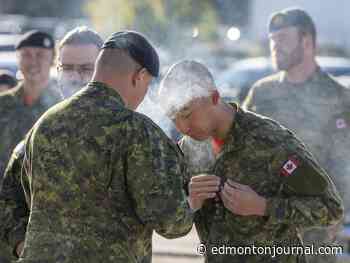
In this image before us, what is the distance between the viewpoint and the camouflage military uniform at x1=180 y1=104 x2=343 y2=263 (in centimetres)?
414

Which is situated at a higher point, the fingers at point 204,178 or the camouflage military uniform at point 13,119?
the fingers at point 204,178

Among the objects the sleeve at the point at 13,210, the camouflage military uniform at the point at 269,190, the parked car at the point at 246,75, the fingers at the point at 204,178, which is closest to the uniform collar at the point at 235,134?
the camouflage military uniform at the point at 269,190

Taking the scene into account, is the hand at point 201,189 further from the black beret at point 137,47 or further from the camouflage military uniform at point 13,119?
the camouflage military uniform at point 13,119

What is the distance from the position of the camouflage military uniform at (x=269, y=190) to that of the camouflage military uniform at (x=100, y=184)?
552 mm

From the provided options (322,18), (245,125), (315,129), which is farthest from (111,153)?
(322,18)

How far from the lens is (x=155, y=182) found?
3.67 m

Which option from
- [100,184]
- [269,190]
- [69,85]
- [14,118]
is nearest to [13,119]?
[14,118]

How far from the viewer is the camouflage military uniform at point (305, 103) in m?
6.50

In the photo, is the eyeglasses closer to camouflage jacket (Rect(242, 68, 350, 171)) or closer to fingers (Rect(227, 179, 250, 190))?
fingers (Rect(227, 179, 250, 190))

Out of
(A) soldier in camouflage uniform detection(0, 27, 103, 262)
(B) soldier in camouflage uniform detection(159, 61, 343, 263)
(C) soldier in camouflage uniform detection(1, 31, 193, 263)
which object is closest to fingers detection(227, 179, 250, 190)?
(B) soldier in camouflage uniform detection(159, 61, 343, 263)

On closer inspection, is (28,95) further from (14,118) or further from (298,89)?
(298,89)

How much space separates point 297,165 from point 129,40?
2.82 feet

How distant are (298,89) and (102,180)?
317 centimetres

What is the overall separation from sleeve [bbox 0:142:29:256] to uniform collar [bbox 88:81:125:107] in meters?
0.63
